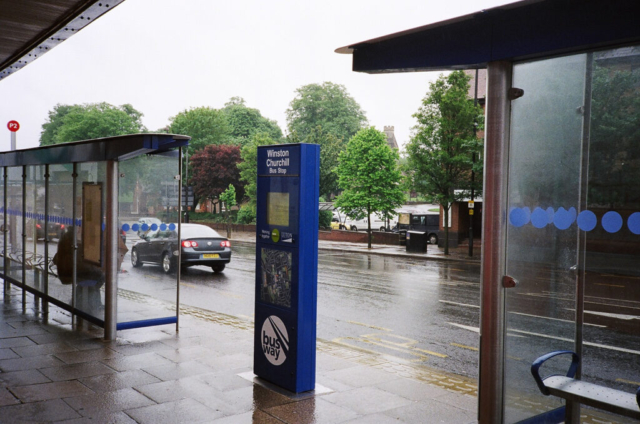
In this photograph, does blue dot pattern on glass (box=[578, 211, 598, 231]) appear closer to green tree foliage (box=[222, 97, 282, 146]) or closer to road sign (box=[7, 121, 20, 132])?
road sign (box=[7, 121, 20, 132])

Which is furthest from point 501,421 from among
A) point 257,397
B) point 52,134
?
point 52,134

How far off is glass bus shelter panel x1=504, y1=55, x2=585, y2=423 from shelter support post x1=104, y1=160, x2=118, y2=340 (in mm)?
5791

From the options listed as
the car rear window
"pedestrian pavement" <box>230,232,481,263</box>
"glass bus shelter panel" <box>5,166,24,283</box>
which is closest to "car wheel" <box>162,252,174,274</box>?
"glass bus shelter panel" <box>5,166,24,283</box>

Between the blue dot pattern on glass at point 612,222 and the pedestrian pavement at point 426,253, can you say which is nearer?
the blue dot pattern on glass at point 612,222

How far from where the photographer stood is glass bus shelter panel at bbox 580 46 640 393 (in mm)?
3596

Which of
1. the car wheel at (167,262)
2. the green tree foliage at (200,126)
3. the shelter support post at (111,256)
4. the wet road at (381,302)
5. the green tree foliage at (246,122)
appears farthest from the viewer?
the green tree foliage at (246,122)

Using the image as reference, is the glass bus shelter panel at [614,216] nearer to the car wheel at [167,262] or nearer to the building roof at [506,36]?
the building roof at [506,36]

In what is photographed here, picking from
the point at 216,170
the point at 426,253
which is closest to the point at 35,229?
the point at 426,253

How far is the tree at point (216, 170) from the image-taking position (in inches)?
2221

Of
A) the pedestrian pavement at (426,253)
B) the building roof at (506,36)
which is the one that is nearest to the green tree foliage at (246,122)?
the pedestrian pavement at (426,253)

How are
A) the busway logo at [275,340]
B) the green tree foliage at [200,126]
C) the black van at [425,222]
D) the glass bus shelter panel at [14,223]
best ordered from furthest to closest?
1. the green tree foliage at [200,126]
2. the black van at [425,222]
3. the glass bus shelter panel at [14,223]
4. the busway logo at [275,340]

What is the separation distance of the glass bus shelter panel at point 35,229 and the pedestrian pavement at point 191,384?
2265 mm

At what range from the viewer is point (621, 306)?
3602mm

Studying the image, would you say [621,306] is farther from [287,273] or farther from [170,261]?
[170,261]
